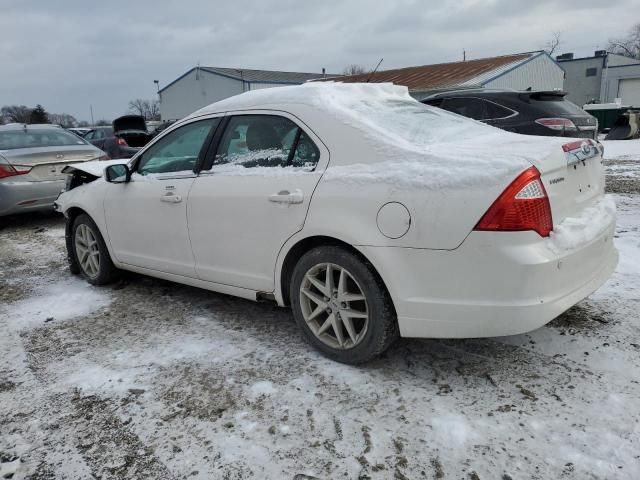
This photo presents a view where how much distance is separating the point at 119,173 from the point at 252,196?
1602 mm

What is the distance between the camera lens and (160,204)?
390cm

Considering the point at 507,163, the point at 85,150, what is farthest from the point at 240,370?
the point at 85,150

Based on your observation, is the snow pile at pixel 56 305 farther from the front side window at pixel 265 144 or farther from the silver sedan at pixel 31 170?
the silver sedan at pixel 31 170

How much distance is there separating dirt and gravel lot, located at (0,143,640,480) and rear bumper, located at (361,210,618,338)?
416 millimetres

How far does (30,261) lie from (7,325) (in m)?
2.13

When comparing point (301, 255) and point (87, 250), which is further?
point (87, 250)

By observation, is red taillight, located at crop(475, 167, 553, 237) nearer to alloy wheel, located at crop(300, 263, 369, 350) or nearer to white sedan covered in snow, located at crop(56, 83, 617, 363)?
white sedan covered in snow, located at crop(56, 83, 617, 363)

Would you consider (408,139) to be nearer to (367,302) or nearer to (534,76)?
(367,302)

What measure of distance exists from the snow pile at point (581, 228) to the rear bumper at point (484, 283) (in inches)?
1.6

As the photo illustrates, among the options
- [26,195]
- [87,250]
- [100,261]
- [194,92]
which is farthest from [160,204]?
[194,92]

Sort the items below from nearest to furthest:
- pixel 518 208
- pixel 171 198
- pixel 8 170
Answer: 1. pixel 518 208
2. pixel 171 198
3. pixel 8 170

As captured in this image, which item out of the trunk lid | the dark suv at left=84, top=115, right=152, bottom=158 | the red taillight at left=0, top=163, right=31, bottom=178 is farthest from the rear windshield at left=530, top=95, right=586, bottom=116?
the dark suv at left=84, top=115, right=152, bottom=158

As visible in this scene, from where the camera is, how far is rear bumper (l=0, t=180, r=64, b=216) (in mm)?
7176

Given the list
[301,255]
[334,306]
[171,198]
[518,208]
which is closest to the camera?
[518,208]
